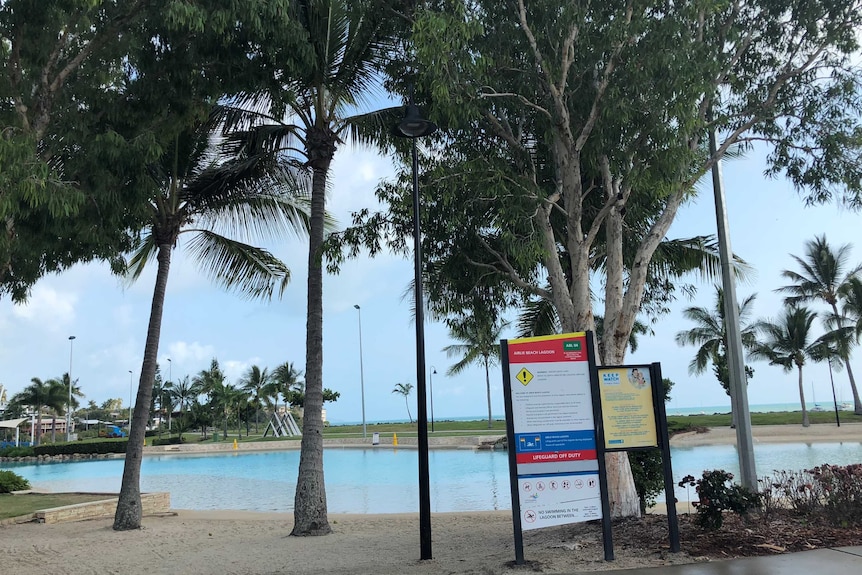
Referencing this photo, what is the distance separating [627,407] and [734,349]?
3464 millimetres

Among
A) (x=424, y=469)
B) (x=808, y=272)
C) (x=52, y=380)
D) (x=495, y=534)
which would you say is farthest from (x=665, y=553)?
(x=52, y=380)

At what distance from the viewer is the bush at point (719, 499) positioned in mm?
7812

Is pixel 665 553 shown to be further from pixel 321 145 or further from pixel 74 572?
pixel 321 145

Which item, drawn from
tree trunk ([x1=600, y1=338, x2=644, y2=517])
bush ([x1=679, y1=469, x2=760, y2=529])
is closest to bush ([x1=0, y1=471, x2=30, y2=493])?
tree trunk ([x1=600, y1=338, x2=644, y2=517])

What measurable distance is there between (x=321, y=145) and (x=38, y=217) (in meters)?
5.73

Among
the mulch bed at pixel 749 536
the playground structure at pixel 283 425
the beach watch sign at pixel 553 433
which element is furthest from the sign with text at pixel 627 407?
the playground structure at pixel 283 425

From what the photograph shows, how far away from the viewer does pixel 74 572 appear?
9.11 meters

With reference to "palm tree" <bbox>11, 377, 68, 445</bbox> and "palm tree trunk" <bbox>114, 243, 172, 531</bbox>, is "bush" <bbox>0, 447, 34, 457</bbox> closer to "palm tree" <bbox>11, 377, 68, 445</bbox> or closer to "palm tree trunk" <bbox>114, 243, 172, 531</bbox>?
"palm tree" <bbox>11, 377, 68, 445</bbox>

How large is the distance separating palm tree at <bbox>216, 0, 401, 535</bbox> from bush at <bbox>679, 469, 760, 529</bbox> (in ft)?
21.7

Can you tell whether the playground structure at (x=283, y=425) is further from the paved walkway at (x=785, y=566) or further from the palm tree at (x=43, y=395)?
the paved walkway at (x=785, y=566)

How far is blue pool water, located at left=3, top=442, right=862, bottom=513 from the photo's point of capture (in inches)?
784

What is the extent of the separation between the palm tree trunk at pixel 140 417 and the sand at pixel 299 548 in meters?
0.42

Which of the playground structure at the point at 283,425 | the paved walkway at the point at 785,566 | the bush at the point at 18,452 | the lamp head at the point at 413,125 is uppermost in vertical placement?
the lamp head at the point at 413,125

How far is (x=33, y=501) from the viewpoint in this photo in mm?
18297
